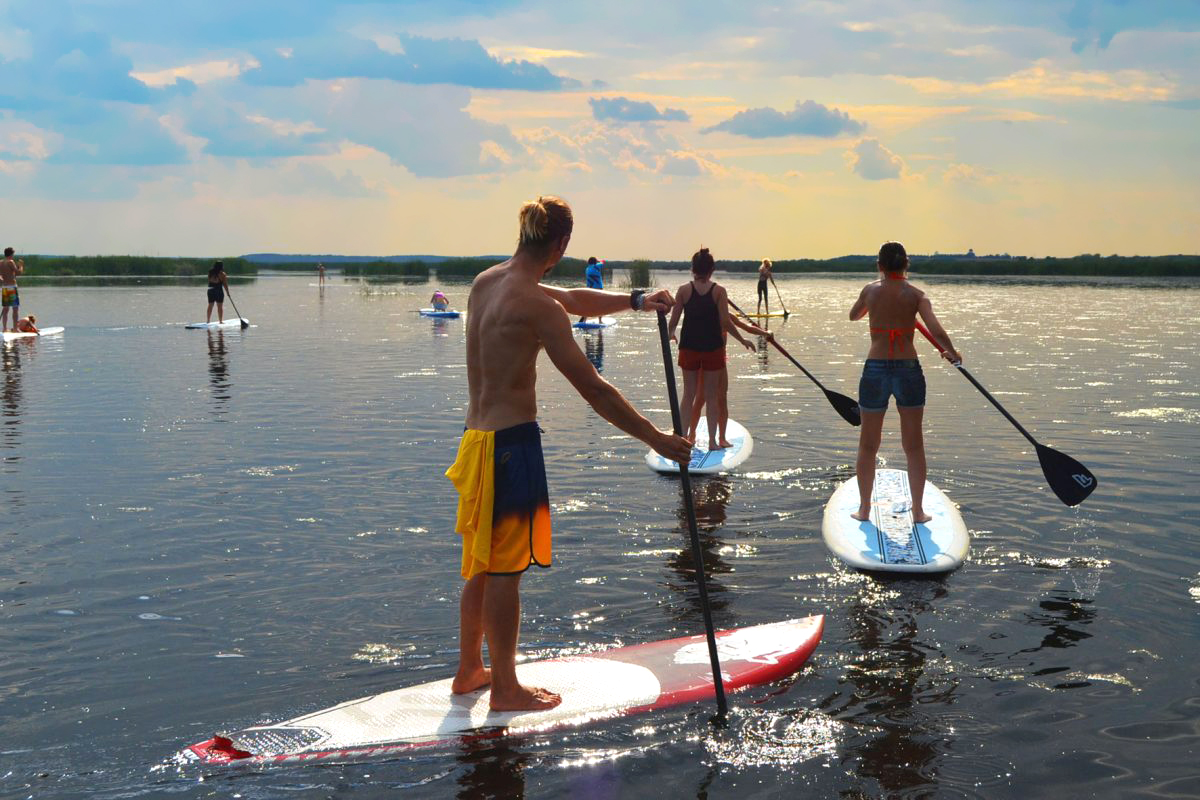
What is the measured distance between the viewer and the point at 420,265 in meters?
82.6

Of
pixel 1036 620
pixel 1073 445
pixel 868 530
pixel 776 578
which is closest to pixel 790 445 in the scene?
pixel 1073 445

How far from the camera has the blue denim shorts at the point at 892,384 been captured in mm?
7895

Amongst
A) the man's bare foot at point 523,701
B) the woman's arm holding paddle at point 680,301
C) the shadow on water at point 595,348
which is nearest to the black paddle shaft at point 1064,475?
the woman's arm holding paddle at point 680,301

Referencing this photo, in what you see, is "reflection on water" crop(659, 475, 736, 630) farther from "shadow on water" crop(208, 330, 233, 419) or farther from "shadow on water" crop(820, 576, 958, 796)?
"shadow on water" crop(208, 330, 233, 419)

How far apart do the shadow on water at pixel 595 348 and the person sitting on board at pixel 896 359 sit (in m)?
13.3

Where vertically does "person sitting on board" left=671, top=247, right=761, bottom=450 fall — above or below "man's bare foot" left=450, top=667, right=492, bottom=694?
above

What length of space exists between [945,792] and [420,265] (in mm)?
80347

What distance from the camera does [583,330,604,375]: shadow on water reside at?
77.4 feet

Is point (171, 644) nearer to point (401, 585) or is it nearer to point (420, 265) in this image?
point (401, 585)

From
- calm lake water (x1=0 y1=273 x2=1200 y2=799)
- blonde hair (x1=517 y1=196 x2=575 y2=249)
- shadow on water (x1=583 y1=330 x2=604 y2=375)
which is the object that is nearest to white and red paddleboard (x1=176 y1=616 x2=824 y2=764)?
calm lake water (x1=0 y1=273 x2=1200 y2=799)

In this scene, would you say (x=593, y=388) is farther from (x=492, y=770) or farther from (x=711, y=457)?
(x=711, y=457)

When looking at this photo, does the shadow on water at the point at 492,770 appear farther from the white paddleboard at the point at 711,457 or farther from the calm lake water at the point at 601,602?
the white paddleboard at the point at 711,457

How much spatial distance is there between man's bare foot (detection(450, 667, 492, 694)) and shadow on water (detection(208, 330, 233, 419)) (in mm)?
10461

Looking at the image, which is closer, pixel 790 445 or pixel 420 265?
pixel 790 445
